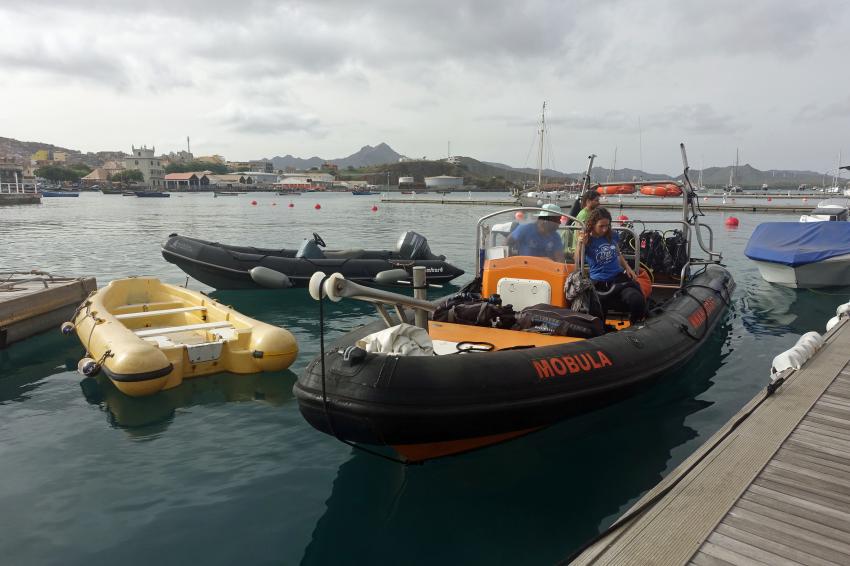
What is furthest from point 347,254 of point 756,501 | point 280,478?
point 756,501

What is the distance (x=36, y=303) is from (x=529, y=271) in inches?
342

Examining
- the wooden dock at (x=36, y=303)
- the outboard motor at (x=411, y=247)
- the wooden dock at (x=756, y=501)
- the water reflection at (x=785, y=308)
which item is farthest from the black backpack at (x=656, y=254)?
the wooden dock at (x=36, y=303)

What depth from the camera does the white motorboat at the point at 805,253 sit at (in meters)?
13.3

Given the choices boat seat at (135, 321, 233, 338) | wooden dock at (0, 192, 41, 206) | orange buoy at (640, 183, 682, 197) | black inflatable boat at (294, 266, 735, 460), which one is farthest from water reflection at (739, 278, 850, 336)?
wooden dock at (0, 192, 41, 206)

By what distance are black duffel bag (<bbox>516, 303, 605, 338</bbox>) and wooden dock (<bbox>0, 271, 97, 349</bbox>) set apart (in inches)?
332

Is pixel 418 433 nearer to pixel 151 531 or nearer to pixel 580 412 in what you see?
pixel 580 412

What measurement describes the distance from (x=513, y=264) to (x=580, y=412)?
226cm

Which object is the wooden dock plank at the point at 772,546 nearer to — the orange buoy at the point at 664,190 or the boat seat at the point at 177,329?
the boat seat at the point at 177,329

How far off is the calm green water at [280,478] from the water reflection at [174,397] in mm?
27

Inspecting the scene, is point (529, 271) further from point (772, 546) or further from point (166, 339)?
point (166, 339)

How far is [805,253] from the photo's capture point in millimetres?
13562

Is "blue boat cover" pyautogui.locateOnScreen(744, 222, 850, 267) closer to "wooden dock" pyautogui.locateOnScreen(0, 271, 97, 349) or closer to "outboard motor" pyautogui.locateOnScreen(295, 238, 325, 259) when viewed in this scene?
"outboard motor" pyautogui.locateOnScreen(295, 238, 325, 259)

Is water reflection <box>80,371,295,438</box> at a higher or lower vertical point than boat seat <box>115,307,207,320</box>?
lower

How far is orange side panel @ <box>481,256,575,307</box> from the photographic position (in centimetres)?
640
